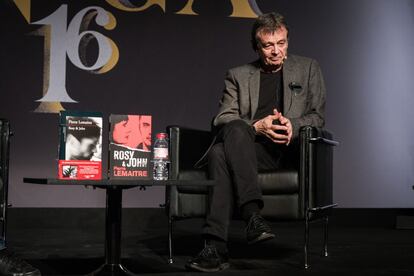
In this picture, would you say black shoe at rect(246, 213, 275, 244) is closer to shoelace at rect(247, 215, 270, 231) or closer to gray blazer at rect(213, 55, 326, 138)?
shoelace at rect(247, 215, 270, 231)

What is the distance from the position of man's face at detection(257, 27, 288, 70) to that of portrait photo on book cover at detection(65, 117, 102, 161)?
128cm

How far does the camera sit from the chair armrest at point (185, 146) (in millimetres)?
3109

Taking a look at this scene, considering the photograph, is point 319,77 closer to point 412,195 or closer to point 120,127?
point 120,127

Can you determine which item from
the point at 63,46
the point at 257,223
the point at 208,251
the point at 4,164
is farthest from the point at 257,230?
the point at 63,46

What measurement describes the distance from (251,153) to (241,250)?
94cm

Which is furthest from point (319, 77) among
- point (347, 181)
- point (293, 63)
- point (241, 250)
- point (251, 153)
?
point (347, 181)

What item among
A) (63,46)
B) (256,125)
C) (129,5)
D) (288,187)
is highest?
(129,5)

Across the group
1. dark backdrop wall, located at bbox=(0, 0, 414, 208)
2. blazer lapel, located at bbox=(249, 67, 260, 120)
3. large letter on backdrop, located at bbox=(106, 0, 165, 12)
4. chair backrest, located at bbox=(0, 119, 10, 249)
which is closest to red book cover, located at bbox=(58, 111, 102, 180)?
chair backrest, located at bbox=(0, 119, 10, 249)

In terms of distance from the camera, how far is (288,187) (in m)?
2.95

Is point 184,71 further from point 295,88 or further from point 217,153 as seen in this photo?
point 217,153

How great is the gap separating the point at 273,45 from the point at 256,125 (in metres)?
0.46

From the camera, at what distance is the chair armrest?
122 inches

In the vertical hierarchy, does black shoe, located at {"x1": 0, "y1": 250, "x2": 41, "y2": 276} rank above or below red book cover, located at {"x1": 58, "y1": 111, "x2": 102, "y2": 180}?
below

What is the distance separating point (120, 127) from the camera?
7.52 feet
